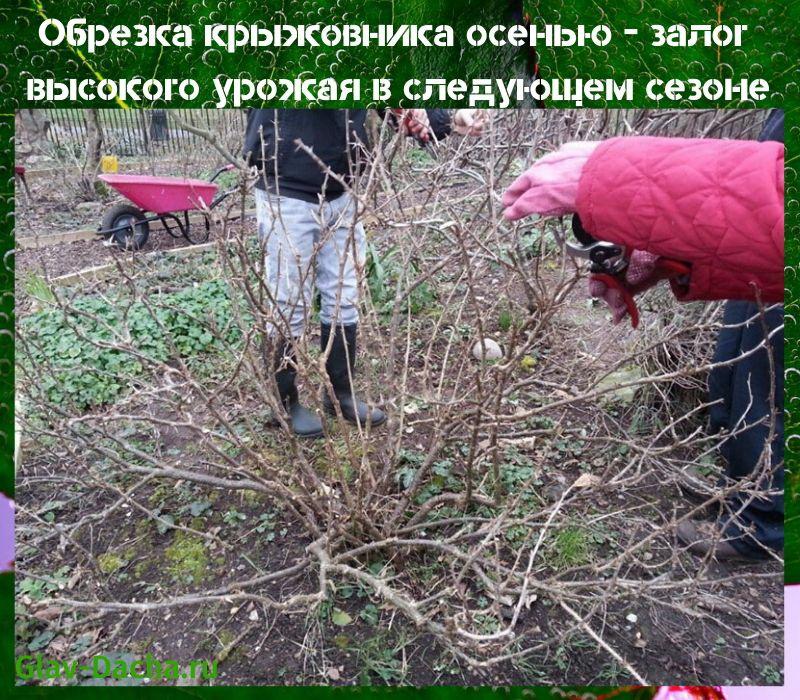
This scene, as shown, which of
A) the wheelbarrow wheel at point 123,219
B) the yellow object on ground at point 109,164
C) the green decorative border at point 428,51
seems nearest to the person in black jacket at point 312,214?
the green decorative border at point 428,51

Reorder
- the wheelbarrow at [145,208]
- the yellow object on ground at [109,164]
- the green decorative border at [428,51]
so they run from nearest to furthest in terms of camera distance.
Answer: the green decorative border at [428,51], the yellow object on ground at [109,164], the wheelbarrow at [145,208]

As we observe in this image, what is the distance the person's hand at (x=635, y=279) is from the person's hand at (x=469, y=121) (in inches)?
14.7

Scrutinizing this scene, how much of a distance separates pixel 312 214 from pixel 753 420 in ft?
3.50

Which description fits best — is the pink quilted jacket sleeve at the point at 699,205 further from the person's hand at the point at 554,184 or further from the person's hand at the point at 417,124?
the person's hand at the point at 417,124

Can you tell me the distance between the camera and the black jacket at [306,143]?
1.15 metres

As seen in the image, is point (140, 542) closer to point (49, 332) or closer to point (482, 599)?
point (49, 332)

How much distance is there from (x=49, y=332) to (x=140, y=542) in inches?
27.1

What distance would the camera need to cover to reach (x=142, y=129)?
1129 mm

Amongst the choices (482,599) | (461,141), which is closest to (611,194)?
(461,141)

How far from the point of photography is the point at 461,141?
1.36 m

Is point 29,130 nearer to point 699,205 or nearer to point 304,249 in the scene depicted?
point 304,249

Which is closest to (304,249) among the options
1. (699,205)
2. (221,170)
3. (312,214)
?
(221,170)

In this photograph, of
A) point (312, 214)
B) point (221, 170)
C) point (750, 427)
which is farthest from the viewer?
point (221, 170)

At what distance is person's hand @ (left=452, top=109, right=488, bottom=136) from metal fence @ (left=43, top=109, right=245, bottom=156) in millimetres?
389
